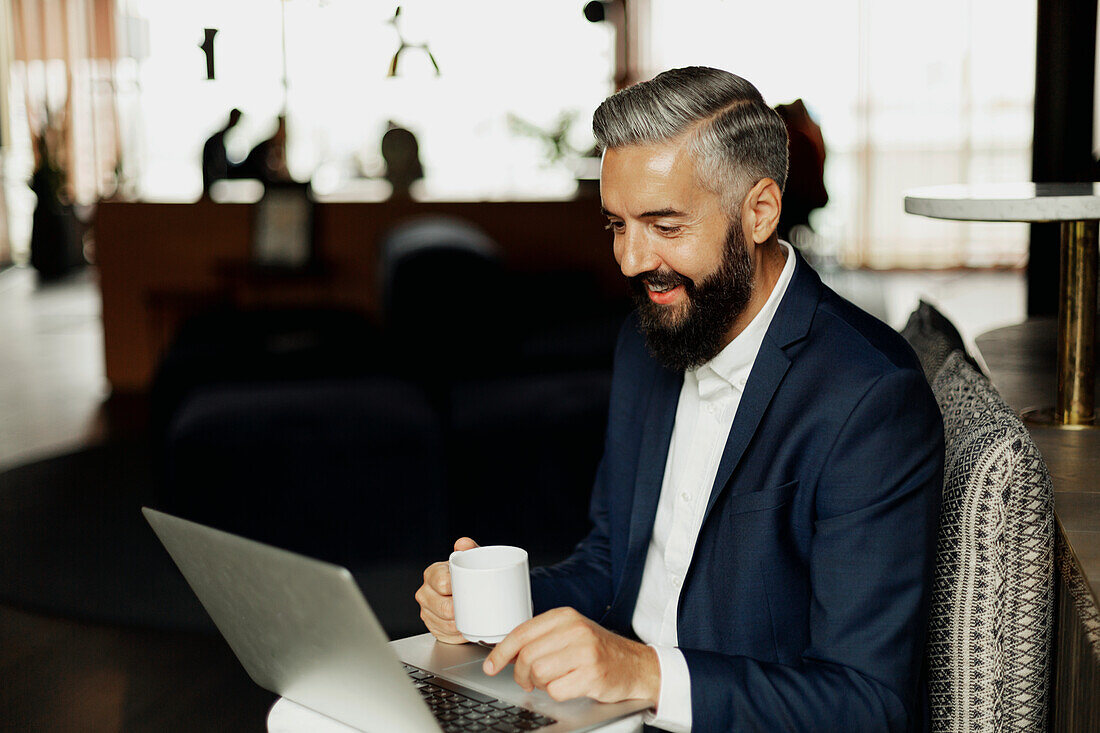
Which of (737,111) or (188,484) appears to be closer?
(737,111)

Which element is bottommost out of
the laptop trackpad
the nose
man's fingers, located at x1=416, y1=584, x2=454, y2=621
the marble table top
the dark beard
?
the laptop trackpad

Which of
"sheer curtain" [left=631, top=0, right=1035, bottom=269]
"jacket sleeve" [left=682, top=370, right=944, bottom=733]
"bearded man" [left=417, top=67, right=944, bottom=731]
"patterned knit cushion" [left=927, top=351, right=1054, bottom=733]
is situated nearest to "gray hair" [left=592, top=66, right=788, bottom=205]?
"bearded man" [left=417, top=67, right=944, bottom=731]

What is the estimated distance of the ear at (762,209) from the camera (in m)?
1.37

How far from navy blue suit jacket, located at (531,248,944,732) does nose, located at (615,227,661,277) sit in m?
0.16

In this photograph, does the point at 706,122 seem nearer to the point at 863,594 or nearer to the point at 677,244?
the point at 677,244

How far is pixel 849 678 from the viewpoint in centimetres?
122

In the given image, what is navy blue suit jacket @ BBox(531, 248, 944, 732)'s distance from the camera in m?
1.21

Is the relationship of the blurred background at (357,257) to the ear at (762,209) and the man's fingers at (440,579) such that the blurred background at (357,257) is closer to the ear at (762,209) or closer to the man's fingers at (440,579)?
the man's fingers at (440,579)

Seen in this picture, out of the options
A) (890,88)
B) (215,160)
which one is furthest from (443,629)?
(890,88)

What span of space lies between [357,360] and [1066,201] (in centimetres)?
339

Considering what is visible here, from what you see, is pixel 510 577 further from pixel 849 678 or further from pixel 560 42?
pixel 560 42

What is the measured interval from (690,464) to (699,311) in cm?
22

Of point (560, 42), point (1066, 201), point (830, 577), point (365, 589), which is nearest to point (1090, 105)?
point (1066, 201)

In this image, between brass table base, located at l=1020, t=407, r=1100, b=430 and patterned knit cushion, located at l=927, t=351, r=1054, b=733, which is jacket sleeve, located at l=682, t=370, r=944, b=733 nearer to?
patterned knit cushion, located at l=927, t=351, r=1054, b=733
